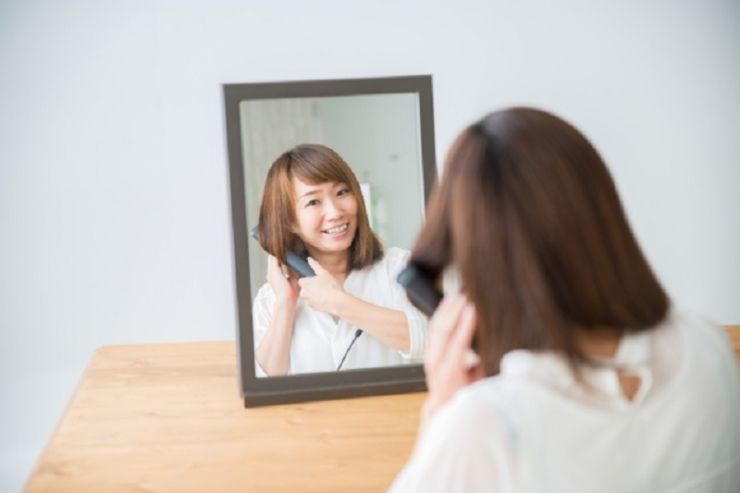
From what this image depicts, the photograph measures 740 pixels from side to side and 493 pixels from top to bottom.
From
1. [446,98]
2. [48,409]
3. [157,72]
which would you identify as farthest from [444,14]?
[48,409]

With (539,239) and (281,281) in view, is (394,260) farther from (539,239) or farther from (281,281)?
(539,239)

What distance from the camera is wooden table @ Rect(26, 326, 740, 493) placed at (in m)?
1.21

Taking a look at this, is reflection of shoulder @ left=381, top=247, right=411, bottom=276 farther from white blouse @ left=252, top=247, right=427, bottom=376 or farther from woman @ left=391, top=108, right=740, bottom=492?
woman @ left=391, top=108, right=740, bottom=492

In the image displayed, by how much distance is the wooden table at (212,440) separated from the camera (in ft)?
3.97

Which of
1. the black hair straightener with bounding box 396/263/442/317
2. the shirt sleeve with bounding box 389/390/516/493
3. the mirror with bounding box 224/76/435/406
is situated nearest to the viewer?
the shirt sleeve with bounding box 389/390/516/493

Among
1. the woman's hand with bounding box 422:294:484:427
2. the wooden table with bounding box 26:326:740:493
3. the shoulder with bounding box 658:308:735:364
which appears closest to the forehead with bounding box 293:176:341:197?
the wooden table with bounding box 26:326:740:493

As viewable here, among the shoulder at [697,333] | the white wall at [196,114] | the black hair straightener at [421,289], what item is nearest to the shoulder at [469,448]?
the shoulder at [697,333]

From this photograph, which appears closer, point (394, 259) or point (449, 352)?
point (449, 352)

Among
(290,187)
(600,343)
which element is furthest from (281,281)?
(600,343)

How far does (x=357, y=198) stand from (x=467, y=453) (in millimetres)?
704

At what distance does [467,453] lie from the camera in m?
0.77

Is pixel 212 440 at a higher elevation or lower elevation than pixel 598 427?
lower

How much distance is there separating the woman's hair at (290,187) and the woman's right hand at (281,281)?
0.04 ft

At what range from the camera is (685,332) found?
2.95 ft
